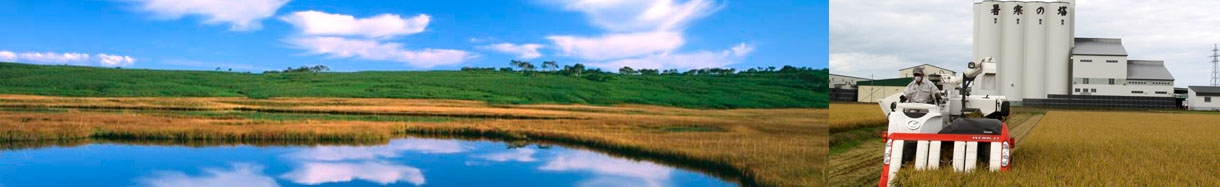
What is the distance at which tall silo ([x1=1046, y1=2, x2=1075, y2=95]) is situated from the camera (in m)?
55.7

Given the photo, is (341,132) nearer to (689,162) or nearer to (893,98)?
(689,162)

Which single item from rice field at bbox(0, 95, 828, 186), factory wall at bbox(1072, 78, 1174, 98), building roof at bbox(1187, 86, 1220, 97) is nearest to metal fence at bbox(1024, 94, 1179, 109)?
factory wall at bbox(1072, 78, 1174, 98)

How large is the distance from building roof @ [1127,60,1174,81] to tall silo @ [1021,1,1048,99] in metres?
5.28

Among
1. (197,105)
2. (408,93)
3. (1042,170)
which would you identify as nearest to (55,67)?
(197,105)

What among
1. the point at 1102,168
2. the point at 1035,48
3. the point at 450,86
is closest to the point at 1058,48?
the point at 1035,48

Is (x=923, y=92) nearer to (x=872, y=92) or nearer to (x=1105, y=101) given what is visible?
(x=872, y=92)

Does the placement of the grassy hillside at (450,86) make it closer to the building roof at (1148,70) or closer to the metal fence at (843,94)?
the metal fence at (843,94)

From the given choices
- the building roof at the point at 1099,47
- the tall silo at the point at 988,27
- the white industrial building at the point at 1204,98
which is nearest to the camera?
the white industrial building at the point at 1204,98

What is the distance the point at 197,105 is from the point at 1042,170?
2059 centimetres

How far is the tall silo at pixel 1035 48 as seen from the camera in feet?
184

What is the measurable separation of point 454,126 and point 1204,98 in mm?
48088

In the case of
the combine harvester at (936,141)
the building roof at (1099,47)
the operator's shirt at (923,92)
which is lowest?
the combine harvester at (936,141)

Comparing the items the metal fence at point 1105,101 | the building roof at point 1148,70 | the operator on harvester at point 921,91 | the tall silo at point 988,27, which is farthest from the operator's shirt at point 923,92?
the building roof at point 1148,70

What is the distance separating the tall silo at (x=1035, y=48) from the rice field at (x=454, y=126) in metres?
33.9
